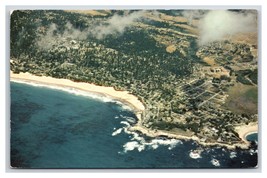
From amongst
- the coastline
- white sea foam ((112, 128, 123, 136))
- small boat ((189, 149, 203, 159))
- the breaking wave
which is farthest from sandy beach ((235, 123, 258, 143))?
white sea foam ((112, 128, 123, 136))

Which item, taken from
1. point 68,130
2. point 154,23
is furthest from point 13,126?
point 154,23

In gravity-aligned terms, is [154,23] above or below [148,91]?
above

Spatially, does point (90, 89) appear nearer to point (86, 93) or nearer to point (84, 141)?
point (86, 93)
